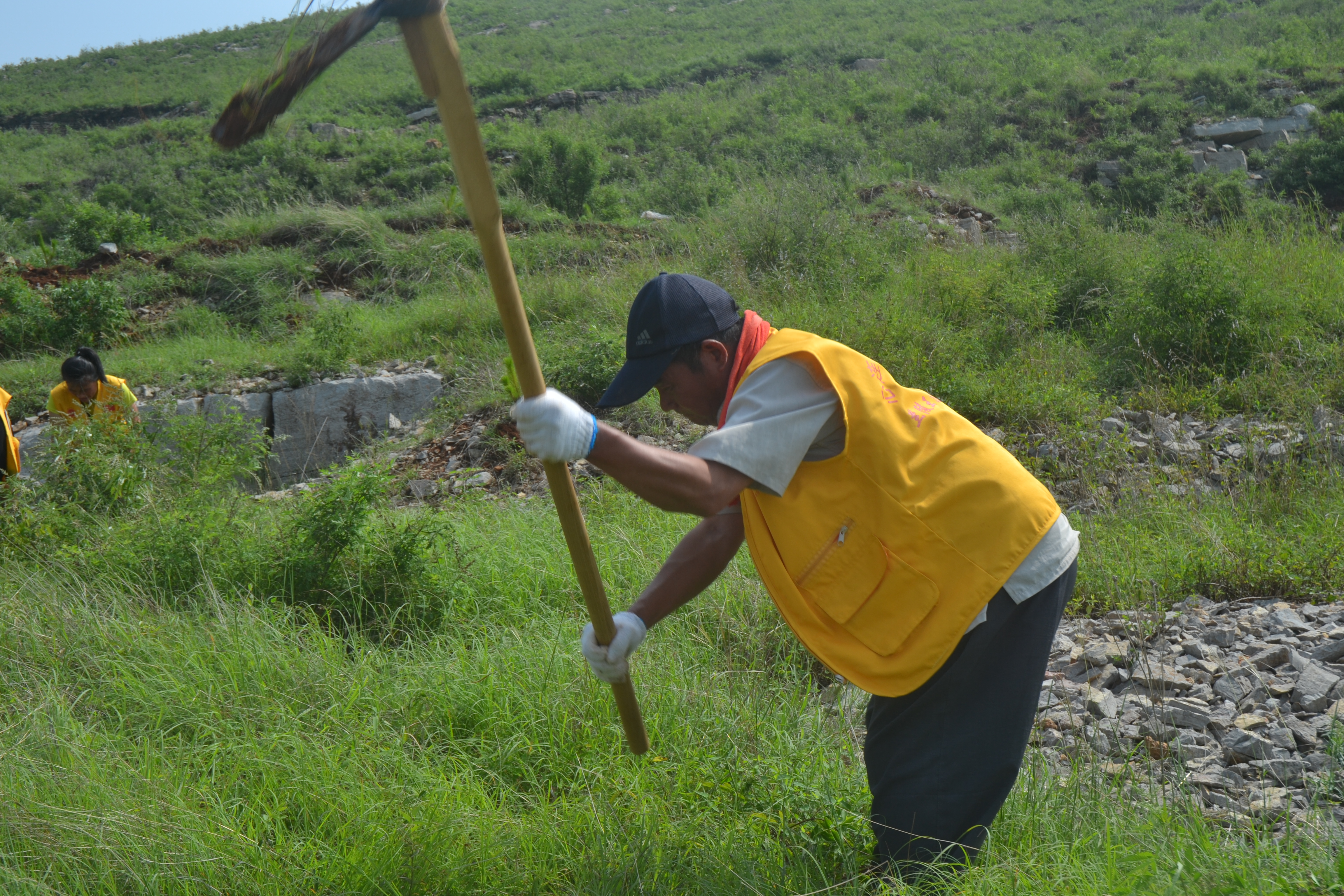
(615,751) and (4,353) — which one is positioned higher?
(4,353)

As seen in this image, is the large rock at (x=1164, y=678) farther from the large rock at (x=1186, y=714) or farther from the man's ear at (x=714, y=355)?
the man's ear at (x=714, y=355)

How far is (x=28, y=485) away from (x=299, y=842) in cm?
375

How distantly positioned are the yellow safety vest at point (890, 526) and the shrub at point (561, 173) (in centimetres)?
1121

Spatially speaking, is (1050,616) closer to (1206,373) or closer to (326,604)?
(326,604)

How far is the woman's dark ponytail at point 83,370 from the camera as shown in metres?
5.64

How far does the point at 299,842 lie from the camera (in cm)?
208

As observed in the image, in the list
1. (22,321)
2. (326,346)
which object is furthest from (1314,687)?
(22,321)

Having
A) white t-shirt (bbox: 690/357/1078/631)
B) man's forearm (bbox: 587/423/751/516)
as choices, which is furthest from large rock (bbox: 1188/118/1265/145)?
man's forearm (bbox: 587/423/751/516)

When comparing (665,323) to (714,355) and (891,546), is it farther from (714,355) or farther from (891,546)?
(891,546)

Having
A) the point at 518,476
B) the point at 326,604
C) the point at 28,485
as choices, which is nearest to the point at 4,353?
the point at 28,485

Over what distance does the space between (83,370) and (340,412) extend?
6.82 ft

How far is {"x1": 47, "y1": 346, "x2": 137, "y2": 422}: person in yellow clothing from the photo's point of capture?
559 cm

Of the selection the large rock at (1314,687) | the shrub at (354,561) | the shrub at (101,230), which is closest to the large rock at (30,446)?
the shrub at (354,561)

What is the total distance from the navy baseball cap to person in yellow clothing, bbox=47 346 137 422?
4.87m
